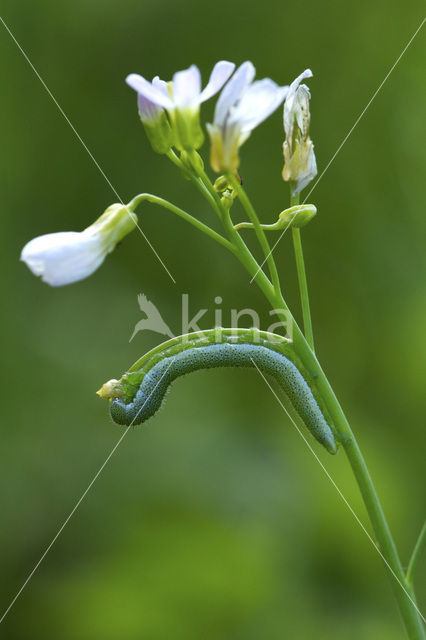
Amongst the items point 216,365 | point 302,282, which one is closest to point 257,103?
point 302,282

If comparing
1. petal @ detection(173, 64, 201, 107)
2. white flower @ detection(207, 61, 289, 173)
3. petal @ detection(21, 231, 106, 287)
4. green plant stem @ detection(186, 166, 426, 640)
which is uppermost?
petal @ detection(173, 64, 201, 107)

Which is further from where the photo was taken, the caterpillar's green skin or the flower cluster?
the caterpillar's green skin

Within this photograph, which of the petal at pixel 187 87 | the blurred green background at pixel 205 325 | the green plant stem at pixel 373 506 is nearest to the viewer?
the petal at pixel 187 87

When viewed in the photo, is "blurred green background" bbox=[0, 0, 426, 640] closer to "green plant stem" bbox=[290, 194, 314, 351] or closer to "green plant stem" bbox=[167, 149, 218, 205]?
"green plant stem" bbox=[290, 194, 314, 351]

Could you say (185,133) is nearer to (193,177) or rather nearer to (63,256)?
(193,177)

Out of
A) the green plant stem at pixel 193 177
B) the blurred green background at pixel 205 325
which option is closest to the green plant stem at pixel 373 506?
the green plant stem at pixel 193 177

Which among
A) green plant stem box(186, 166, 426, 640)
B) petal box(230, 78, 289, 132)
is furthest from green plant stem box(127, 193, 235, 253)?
petal box(230, 78, 289, 132)

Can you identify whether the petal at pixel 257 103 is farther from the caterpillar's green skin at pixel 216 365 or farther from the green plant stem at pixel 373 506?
the caterpillar's green skin at pixel 216 365
